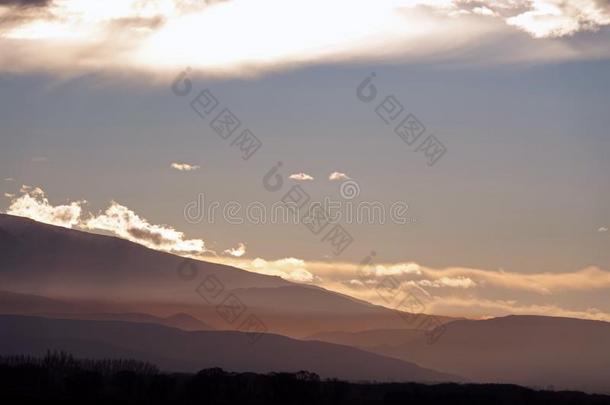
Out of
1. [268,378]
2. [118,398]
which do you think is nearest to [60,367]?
[268,378]

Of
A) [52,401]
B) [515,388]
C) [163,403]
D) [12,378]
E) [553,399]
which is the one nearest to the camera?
[52,401]

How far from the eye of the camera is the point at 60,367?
138 meters

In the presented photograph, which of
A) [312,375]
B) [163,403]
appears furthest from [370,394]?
[163,403]

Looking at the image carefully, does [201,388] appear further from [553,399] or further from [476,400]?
[553,399]

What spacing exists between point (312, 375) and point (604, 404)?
3179 cm

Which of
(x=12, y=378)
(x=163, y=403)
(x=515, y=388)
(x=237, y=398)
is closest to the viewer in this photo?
(x=163, y=403)

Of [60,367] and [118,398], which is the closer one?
[118,398]

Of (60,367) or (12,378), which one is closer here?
(12,378)

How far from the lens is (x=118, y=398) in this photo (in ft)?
321

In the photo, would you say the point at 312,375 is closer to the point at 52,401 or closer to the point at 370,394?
the point at 370,394

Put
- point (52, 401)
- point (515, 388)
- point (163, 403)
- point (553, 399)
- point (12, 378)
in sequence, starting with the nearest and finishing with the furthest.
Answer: point (52, 401) → point (163, 403) → point (12, 378) → point (553, 399) → point (515, 388)

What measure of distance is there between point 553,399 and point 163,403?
4978 centimetres

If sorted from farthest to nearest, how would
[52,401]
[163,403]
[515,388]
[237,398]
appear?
1. [515,388]
2. [237,398]
3. [163,403]
4. [52,401]

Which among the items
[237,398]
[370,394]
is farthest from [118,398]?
[370,394]
